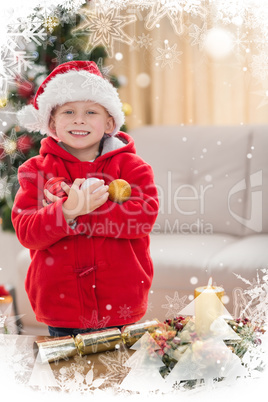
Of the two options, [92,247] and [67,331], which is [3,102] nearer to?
[92,247]

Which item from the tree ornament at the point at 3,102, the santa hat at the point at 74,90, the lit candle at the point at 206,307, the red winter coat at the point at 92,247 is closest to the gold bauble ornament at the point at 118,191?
the red winter coat at the point at 92,247

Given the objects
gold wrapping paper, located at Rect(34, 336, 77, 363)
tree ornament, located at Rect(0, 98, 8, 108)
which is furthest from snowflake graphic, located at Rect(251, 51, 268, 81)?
gold wrapping paper, located at Rect(34, 336, 77, 363)

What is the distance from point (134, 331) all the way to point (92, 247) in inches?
8.2

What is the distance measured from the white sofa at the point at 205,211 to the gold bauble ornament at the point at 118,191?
0.68 ft

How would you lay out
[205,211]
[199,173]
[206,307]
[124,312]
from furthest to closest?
[199,173] < [205,211] < [124,312] < [206,307]

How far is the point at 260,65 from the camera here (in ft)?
3.49

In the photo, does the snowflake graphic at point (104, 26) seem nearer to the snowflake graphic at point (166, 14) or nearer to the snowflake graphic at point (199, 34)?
the snowflake graphic at point (166, 14)

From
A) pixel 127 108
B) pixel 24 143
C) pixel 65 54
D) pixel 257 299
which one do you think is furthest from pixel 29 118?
pixel 257 299

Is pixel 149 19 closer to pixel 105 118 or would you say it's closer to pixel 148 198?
pixel 105 118

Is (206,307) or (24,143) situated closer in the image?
(206,307)

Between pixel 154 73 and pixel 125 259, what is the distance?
1.48 ft

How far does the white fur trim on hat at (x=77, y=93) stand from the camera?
979 millimetres

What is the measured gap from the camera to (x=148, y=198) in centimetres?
98

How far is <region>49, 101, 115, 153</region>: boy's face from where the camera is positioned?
3.19 feet
